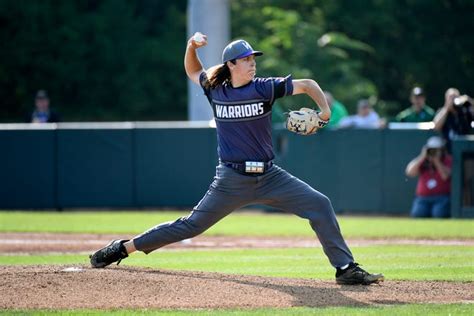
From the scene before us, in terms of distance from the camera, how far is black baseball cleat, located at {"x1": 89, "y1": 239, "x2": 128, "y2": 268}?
920 cm

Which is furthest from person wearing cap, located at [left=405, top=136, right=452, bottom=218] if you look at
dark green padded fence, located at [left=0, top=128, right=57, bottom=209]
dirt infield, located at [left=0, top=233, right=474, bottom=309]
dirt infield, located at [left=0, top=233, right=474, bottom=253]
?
dirt infield, located at [left=0, top=233, right=474, bottom=309]

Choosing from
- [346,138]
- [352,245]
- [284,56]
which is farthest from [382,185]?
[284,56]

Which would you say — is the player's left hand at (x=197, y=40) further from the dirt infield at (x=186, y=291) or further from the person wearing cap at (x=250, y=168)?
the dirt infield at (x=186, y=291)

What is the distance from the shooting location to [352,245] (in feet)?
43.5

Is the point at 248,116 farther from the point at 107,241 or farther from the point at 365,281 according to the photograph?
the point at 107,241

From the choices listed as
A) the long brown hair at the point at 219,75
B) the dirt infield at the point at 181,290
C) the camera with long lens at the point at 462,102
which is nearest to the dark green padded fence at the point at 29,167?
the camera with long lens at the point at 462,102

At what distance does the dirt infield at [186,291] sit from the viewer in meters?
8.11

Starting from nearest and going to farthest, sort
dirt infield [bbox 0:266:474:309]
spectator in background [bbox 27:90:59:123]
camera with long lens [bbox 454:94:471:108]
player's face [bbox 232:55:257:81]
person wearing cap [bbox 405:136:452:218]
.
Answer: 1. dirt infield [bbox 0:266:474:309]
2. player's face [bbox 232:55:257:81]
3. camera with long lens [bbox 454:94:471:108]
4. person wearing cap [bbox 405:136:452:218]
5. spectator in background [bbox 27:90:59:123]

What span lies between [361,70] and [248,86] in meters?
25.0

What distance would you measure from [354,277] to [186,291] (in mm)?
1473

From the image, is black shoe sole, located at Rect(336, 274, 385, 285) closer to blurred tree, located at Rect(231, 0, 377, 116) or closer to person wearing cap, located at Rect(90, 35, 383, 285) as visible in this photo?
person wearing cap, located at Rect(90, 35, 383, 285)

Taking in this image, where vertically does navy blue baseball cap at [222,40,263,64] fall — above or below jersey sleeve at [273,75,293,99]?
above

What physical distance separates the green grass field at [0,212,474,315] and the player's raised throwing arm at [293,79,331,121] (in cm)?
170

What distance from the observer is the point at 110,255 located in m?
9.26
